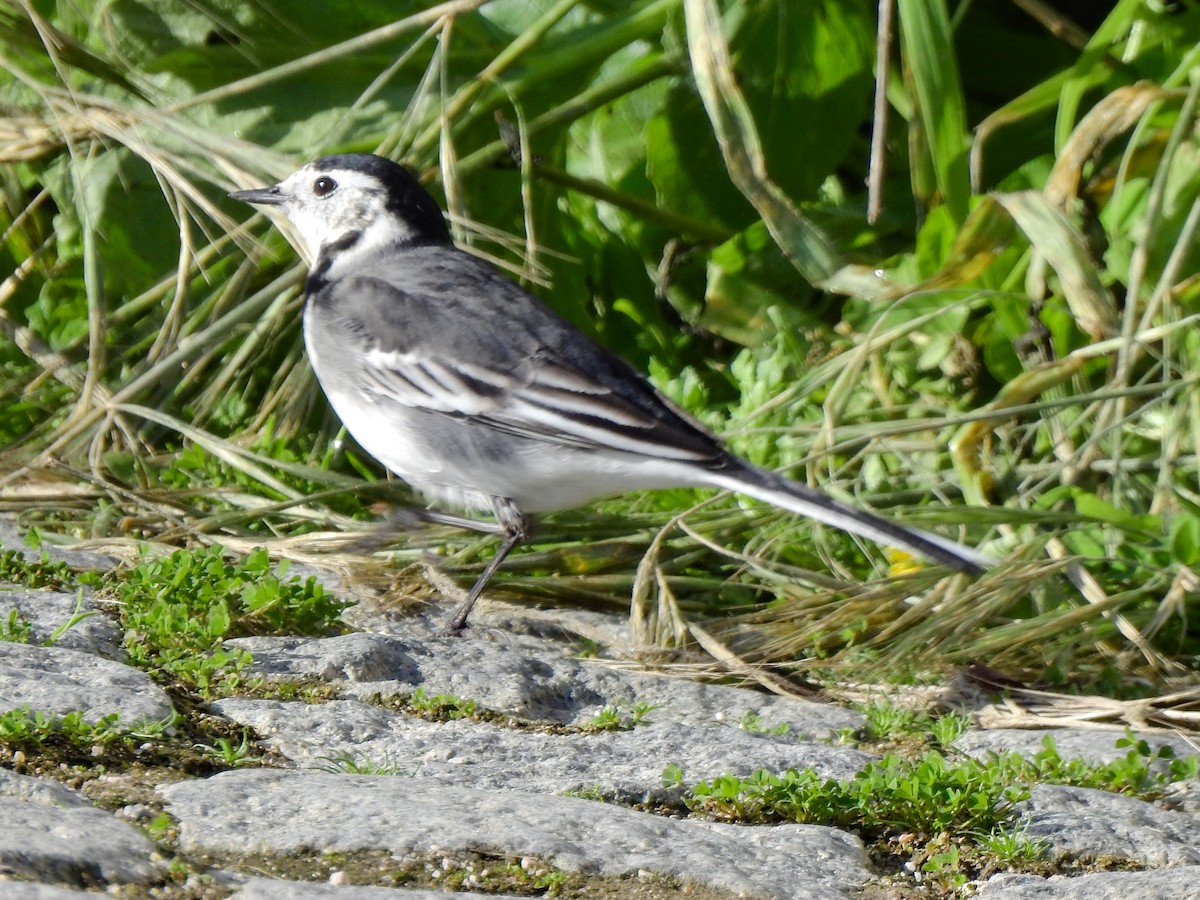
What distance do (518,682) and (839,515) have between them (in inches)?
38.9

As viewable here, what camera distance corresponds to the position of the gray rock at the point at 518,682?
3.85 meters

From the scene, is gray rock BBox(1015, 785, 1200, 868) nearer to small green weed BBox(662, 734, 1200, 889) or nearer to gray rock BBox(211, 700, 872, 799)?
small green weed BBox(662, 734, 1200, 889)

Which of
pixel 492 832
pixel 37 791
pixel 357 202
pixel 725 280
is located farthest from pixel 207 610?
pixel 725 280

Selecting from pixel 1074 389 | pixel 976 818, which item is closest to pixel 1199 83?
pixel 1074 389

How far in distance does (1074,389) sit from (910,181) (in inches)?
60.2

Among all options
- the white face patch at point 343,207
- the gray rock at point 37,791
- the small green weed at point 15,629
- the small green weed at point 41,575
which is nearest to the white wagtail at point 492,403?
the white face patch at point 343,207

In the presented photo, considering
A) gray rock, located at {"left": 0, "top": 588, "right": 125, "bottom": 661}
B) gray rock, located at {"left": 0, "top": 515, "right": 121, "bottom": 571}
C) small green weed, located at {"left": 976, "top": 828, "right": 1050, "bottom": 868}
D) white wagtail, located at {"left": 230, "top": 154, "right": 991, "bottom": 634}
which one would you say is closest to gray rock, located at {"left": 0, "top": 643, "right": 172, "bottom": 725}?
gray rock, located at {"left": 0, "top": 588, "right": 125, "bottom": 661}

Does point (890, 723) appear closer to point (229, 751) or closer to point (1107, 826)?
point (1107, 826)

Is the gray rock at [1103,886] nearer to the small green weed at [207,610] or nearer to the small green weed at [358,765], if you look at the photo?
the small green weed at [358,765]

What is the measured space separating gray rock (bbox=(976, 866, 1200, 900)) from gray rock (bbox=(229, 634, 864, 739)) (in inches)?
45.6

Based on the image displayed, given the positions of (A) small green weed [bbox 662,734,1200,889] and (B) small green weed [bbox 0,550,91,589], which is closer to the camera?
(A) small green weed [bbox 662,734,1200,889]

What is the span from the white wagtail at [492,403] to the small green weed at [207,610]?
2.04ft

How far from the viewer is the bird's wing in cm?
475

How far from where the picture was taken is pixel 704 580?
5137mm
